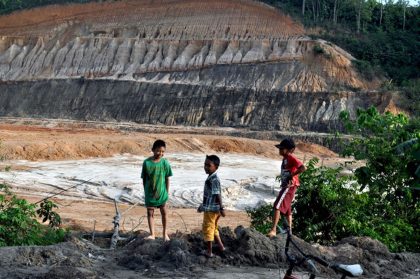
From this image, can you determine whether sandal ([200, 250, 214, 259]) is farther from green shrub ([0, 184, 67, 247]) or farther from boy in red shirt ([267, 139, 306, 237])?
green shrub ([0, 184, 67, 247])

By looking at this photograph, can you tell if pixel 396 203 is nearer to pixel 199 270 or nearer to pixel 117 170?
pixel 199 270

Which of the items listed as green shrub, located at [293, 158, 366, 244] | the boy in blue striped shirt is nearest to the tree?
green shrub, located at [293, 158, 366, 244]

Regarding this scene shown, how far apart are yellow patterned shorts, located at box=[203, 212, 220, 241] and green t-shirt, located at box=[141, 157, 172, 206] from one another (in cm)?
148

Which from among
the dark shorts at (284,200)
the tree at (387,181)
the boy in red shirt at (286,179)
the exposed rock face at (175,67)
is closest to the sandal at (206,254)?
the boy in red shirt at (286,179)

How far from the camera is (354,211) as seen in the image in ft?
33.7

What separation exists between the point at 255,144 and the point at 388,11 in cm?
2233

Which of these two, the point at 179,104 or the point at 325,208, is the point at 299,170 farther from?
the point at 179,104

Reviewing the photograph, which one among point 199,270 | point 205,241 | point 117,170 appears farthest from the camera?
point 117,170

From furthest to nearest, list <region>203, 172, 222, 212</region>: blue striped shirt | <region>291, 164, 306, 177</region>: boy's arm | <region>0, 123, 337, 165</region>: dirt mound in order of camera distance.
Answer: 1. <region>0, 123, 337, 165</region>: dirt mound
2. <region>291, 164, 306, 177</region>: boy's arm
3. <region>203, 172, 222, 212</region>: blue striped shirt

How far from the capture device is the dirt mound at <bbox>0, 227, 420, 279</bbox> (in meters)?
7.37

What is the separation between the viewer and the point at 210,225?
8148mm

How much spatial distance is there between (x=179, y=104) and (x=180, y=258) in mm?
33939

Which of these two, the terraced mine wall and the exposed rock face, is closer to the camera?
the terraced mine wall

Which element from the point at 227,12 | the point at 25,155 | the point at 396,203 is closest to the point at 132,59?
the point at 227,12
